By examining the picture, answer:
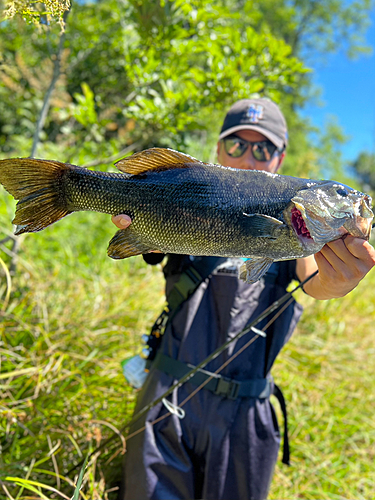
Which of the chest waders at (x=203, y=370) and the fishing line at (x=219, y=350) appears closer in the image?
the fishing line at (x=219, y=350)

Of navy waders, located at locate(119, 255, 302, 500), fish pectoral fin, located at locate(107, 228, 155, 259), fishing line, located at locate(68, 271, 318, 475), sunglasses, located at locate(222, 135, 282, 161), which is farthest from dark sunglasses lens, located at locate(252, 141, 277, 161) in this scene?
fish pectoral fin, located at locate(107, 228, 155, 259)

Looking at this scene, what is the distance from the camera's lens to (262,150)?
2.32 metres

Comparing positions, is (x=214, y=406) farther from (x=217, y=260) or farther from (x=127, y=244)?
(x=127, y=244)

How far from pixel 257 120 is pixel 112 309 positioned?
7.78 ft

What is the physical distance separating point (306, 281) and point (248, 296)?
15.1 inches

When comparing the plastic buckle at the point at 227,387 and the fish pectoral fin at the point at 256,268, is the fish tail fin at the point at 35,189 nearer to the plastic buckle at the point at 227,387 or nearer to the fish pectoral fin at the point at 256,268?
the fish pectoral fin at the point at 256,268

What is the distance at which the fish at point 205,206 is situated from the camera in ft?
4.39

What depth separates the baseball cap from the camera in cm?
228

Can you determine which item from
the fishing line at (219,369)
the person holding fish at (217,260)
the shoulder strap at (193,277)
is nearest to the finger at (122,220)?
the person holding fish at (217,260)

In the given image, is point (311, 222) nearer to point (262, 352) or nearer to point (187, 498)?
point (262, 352)

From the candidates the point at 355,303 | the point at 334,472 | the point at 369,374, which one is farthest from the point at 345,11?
the point at 334,472

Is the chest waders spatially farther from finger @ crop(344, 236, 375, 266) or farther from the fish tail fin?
the fish tail fin

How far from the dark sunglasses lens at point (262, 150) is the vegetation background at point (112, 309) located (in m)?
0.94

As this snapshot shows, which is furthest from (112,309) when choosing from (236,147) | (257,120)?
(257,120)
